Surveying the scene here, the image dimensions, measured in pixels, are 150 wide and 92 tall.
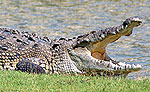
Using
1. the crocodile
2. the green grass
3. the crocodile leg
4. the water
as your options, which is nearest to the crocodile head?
the crocodile

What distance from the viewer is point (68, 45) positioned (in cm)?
841

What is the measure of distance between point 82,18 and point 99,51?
8.60m

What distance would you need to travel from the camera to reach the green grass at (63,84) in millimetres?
6320

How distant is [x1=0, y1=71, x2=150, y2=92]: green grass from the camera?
20.7 ft

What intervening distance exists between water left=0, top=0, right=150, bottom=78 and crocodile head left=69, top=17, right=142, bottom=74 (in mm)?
2775

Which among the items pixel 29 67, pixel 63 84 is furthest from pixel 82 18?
pixel 63 84

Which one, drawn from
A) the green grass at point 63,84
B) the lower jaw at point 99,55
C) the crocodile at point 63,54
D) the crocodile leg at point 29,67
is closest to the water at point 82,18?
the lower jaw at point 99,55

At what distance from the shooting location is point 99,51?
835 cm

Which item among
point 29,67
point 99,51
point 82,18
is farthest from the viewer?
point 82,18

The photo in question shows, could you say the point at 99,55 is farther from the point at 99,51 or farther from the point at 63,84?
the point at 63,84

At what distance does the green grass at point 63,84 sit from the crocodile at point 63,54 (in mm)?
766

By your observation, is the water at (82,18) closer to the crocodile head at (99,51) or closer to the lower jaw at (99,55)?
the lower jaw at (99,55)

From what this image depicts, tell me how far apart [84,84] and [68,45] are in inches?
70.9

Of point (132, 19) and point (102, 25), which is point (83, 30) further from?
point (132, 19)
